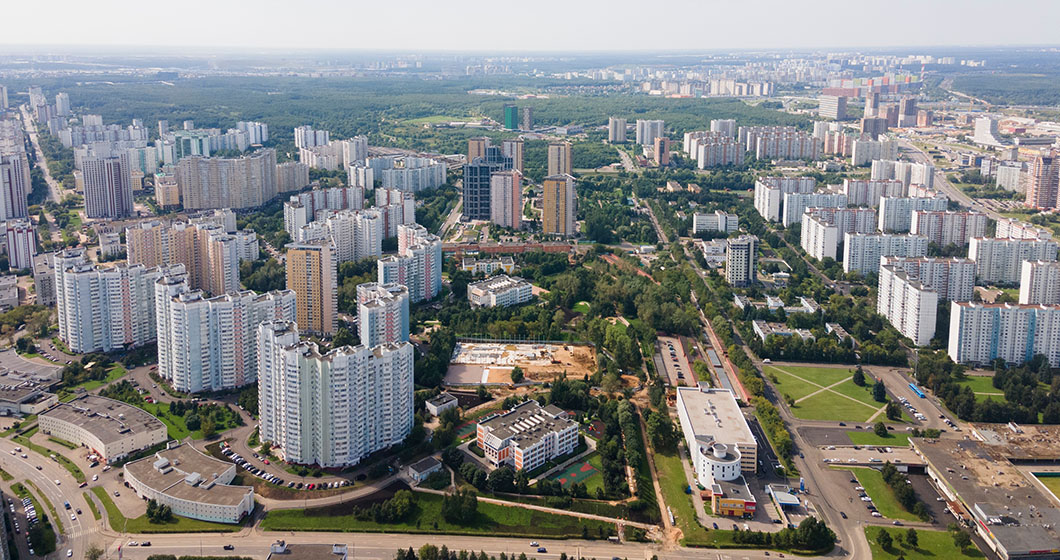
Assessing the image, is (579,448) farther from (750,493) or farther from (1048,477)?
(1048,477)

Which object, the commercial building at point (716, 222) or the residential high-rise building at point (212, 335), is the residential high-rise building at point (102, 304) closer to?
the residential high-rise building at point (212, 335)

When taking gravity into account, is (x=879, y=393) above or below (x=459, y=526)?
above

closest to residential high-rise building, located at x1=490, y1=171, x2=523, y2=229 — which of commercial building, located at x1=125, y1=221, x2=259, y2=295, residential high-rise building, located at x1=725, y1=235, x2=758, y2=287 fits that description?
residential high-rise building, located at x1=725, y1=235, x2=758, y2=287

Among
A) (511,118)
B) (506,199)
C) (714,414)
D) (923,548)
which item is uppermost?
(511,118)

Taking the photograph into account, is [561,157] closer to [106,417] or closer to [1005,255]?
[1005,255]

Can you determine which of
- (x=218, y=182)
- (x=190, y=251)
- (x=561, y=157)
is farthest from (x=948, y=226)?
(x=218, y=182)

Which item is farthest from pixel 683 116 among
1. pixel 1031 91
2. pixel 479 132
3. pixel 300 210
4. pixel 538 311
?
pixel 538 311
